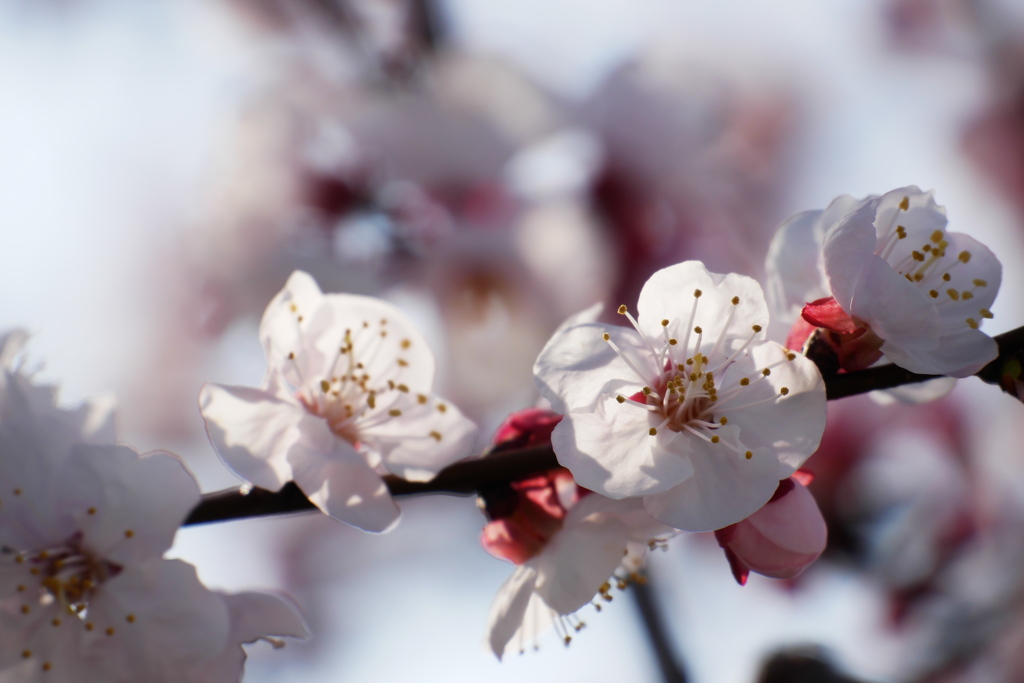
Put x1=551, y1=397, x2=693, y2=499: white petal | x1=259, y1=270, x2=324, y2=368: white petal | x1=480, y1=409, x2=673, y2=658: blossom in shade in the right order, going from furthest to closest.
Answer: x1=259, y1=270, x2=324, y2=368: white petal
x1=480, y1=409, x2=673, y2=658: blossom in shade
x1=551, y1=397, x2=693, y2=499: white petal

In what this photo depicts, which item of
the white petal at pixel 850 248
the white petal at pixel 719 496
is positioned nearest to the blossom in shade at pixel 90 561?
the white petal at pixel 719 496

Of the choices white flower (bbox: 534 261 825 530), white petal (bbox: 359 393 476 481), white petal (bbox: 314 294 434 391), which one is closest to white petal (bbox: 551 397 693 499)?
white flower (bbox: 534 261 825 530)

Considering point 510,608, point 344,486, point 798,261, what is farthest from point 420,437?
point 798,261

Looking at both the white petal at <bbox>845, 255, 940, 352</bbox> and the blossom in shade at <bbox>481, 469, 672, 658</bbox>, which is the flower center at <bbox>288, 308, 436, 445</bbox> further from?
the white petal at <bbox>845, 255, 940, 352</bbox>

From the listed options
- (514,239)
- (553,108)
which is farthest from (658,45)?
(514,239)

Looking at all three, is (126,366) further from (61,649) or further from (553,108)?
(61,649)

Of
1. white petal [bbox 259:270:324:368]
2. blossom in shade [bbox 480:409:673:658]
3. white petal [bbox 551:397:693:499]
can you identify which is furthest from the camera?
white petal [bbox 259:270:324:368]

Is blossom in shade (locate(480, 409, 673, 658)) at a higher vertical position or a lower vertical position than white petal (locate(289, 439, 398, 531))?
lower

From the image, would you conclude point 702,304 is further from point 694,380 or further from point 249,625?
point 249,625
